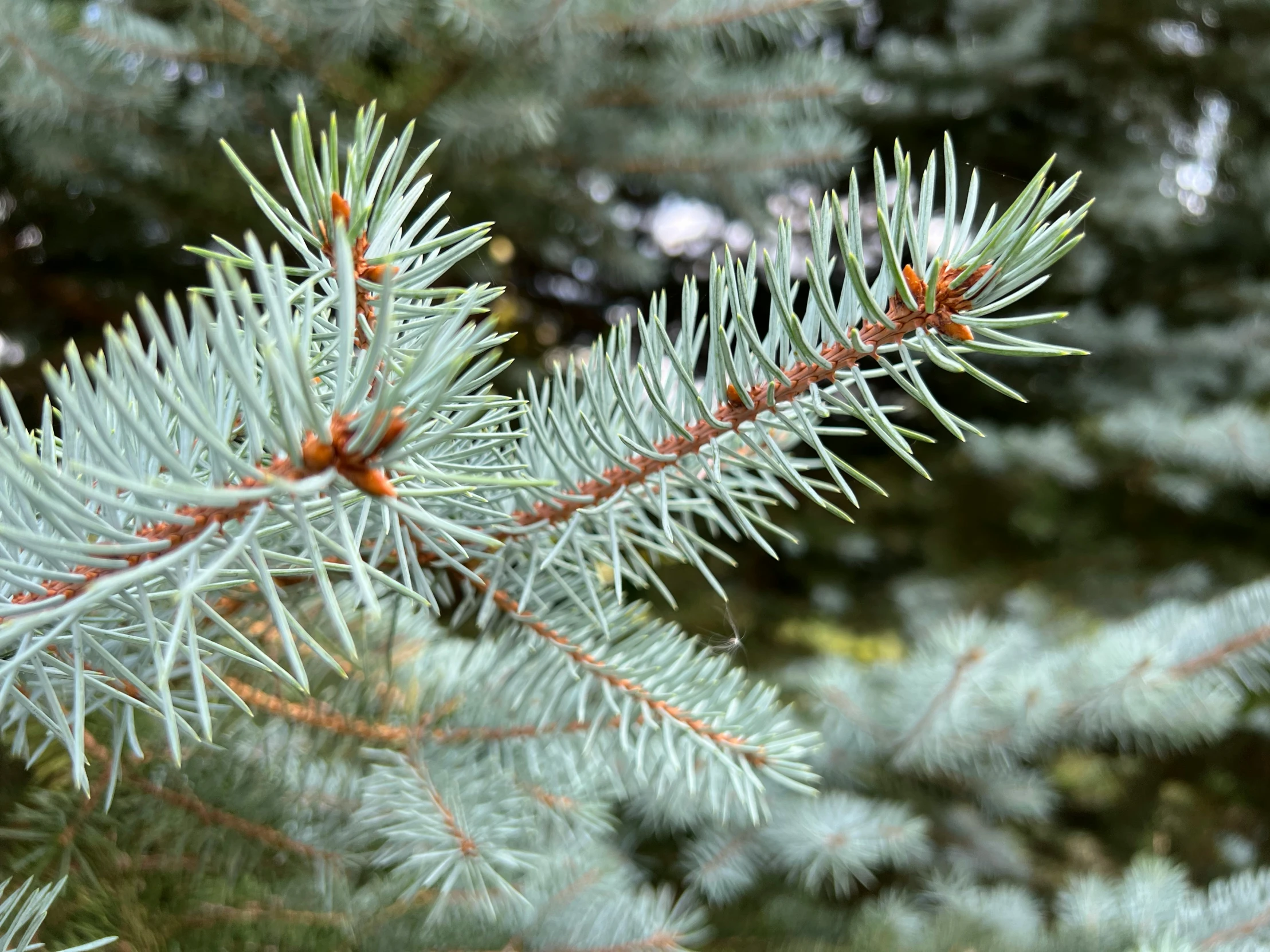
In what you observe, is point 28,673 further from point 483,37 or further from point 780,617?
point 780,617

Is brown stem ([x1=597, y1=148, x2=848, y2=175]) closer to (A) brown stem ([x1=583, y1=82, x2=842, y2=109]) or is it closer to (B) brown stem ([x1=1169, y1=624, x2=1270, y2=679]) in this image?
(A) brown stem ([x1=583, y1=82, x2=842, y2=109])

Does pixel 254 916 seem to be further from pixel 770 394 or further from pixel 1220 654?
pixel 1220 654

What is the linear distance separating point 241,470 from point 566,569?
162mm

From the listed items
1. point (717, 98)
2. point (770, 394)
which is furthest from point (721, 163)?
point (770, 394)

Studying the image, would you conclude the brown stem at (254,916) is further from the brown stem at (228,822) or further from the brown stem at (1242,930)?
the brown stem at (1242,930)

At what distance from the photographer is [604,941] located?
31 cm

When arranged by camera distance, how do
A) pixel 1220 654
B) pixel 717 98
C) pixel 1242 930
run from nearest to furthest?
pixel 1242 930 < pixel 1220 654 < pixel 717 98

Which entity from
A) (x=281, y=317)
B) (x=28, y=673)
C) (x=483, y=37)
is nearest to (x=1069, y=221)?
(x=281, y=317)

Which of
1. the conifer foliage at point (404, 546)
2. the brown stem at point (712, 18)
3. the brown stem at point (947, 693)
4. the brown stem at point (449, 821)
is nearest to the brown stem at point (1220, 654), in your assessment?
the brown stem at point (947, 693)

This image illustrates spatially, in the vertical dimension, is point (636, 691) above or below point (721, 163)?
below

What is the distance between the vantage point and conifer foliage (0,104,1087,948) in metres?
0.13

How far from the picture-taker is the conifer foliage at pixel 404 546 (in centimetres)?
13

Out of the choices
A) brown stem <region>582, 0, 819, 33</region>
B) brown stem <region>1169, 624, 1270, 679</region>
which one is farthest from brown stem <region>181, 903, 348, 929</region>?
brown stem <region>582, 0, 819, 33</region>

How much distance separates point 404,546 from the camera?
0.67 feet
